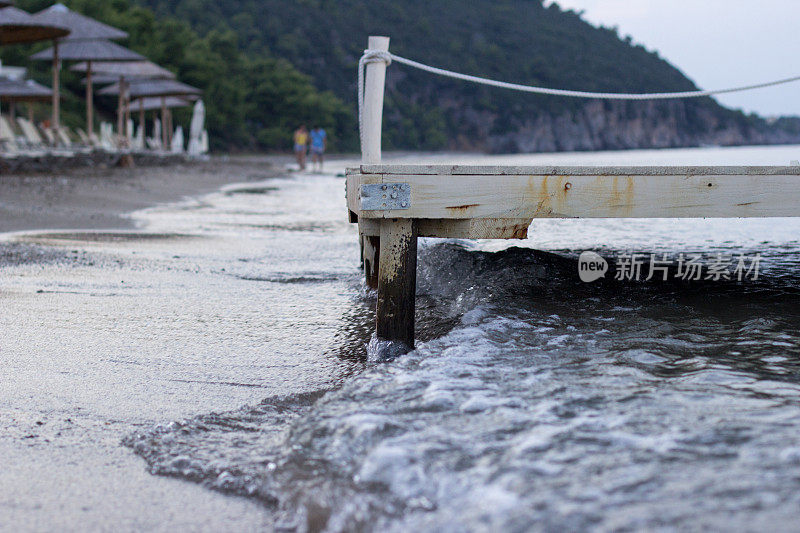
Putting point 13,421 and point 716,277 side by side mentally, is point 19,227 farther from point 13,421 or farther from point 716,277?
point 716,277

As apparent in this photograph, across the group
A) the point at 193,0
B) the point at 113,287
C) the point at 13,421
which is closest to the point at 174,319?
the point at 113,287

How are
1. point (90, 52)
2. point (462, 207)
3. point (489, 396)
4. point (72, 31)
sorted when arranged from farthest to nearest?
1. point (90, 52)
2. point (72, 31)
3. point (462, 207)
4. point (489, 396)

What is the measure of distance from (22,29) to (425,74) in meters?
108

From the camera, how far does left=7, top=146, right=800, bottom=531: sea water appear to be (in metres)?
1.72

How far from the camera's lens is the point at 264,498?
1.88 meters

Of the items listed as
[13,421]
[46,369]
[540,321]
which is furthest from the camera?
[540,321]

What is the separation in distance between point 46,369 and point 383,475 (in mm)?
1674

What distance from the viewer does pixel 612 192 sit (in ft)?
10.3

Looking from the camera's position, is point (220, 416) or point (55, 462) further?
point (220, 416)

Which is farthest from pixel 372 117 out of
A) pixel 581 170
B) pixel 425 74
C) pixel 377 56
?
pixel 425 74

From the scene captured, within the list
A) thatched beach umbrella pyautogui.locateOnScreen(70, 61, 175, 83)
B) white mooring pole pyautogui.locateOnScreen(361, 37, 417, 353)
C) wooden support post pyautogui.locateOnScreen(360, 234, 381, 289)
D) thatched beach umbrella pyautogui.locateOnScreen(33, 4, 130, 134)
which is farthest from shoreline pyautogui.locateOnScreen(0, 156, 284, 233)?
white mooring pole pyautogui.locateOnScreen(361, 37, 417, 353)

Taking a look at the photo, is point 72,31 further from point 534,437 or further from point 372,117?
point 534,437

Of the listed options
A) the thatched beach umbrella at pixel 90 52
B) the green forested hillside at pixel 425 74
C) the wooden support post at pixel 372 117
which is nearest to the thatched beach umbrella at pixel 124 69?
the thatched beach umbrella at pixel 90 52

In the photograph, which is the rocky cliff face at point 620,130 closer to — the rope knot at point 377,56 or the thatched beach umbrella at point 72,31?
the thatched beach umbrella at point 72,31
